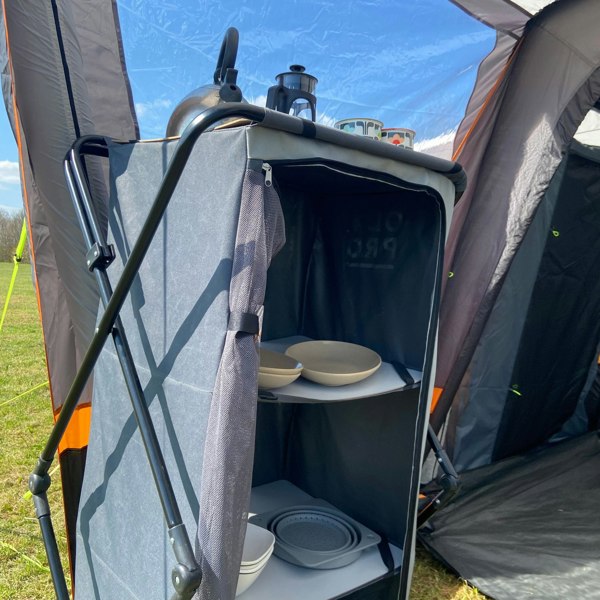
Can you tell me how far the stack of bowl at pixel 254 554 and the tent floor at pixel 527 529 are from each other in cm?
85

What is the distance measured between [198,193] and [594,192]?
7.11 ft

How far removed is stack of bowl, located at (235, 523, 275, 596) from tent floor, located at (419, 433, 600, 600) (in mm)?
852

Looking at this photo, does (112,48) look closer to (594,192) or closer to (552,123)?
(552,123)

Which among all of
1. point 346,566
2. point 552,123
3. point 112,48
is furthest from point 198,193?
point 552,123

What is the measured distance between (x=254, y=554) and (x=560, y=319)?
1981 mm

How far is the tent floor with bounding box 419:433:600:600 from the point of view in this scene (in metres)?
1.84

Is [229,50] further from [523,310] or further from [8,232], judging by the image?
[8,232]

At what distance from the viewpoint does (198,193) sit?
41.3 inches

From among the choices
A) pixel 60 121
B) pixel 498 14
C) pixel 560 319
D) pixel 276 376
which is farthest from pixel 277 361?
pixel 560 319

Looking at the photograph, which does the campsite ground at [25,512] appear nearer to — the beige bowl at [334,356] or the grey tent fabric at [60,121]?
the grey tent fabric at [60,121]

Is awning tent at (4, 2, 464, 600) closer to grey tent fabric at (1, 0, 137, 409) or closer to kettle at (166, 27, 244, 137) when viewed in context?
grey tent fabric at (1, 0, 137, 409)

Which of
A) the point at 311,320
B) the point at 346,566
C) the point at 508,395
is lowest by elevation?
the point at 346,566

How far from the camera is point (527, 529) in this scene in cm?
214

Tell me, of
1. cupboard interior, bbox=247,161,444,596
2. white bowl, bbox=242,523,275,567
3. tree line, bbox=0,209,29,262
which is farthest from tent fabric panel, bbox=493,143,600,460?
tree line, bbox=0,209,29,262
